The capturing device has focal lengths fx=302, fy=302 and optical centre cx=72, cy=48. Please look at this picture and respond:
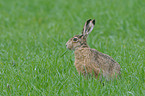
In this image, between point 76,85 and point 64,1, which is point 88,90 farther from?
point 64,1

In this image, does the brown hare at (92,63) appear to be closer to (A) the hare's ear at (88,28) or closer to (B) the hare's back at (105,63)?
(B) the hare's back at (105,63)

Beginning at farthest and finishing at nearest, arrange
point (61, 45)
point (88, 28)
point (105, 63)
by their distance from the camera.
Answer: point (61, 45), point (88, 28), point (105, 63)

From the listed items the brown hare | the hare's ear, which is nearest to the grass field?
the brown hare

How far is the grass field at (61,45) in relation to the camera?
14.7ft

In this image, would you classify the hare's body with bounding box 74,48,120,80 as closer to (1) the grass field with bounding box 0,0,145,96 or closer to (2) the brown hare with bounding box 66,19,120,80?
(2) the brown hare with bounding box 66,19,120,80

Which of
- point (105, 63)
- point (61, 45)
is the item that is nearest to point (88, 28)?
point (105, 63)

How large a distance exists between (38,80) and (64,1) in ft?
23.5

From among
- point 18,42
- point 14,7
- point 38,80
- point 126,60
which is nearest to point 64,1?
point 14,7

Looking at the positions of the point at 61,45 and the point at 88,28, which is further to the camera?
the point at 61,45

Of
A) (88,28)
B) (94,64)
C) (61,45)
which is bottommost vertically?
(94,64)

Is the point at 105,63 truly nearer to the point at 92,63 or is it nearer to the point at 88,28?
the point at 92,63

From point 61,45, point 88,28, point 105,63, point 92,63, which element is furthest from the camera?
point 61,45

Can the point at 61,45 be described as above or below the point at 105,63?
above

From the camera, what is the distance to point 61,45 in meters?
6.64
